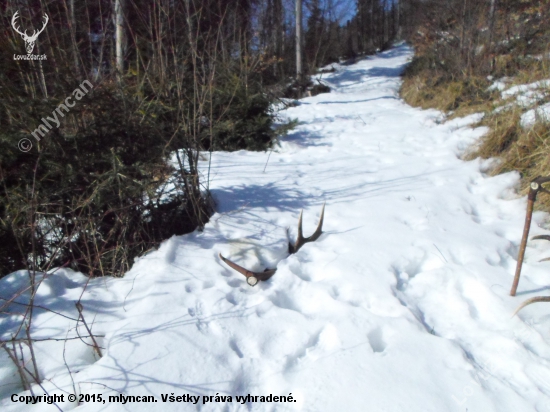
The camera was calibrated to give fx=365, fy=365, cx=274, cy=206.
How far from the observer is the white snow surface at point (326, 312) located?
1367 millimetres

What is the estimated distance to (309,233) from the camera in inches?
104

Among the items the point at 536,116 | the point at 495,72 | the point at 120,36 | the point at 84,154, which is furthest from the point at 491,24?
the point at 84,154

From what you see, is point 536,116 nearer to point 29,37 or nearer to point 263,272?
point 263,272

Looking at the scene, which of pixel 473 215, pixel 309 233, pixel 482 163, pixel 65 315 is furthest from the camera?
pixel 482 163

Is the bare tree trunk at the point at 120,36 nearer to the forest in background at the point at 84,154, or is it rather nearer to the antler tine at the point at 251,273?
the forest in background at the point at 84,154

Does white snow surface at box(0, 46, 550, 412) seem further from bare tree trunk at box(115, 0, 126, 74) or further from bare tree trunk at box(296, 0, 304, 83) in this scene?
A: bare tree trunk at box(296, 0, 304, 83)

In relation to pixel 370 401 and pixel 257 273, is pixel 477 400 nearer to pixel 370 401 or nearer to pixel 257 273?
pixel 370 401

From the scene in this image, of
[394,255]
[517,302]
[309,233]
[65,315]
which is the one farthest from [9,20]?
[517,302]

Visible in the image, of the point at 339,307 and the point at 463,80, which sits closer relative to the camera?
the point at 339,307

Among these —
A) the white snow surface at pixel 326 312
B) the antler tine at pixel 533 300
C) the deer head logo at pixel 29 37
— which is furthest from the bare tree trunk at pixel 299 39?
the antler tine at pixel 533 300

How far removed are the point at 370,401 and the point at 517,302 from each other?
38.4 inches

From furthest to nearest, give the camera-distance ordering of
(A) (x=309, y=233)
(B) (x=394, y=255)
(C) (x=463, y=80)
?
(C) (x=463, y=80)
(A) (x=309, y=233)
(B) (x=394, y=255)

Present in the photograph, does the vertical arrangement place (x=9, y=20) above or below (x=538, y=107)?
above

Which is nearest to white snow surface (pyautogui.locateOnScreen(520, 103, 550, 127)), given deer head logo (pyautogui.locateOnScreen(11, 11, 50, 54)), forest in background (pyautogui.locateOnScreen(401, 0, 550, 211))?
forest in background (pyautogui.locateOnScreen(401, 0, 550, 211))
